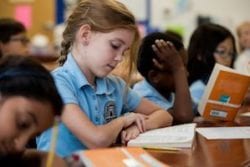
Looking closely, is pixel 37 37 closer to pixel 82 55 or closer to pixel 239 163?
pixel 82 55

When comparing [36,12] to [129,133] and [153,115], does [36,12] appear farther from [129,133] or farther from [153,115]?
[129,133]

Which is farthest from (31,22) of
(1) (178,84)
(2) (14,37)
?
(1) (178,84)

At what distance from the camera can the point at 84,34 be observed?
1290 mm

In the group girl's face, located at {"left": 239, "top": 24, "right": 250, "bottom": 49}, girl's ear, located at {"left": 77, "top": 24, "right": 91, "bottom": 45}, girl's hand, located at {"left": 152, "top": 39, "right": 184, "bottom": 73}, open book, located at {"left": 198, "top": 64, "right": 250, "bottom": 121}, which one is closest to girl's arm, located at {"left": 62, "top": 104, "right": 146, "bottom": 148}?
girl's ear, located at {"left": 77, "top": 24, "right": 91, "bottom": 45}

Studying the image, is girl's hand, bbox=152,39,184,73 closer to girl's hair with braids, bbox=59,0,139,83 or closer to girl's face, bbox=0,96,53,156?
girl's hair with braids, bbox=59,0,139,83

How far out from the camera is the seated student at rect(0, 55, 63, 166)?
2.07 ft

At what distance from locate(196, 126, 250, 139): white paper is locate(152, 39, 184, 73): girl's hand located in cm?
37

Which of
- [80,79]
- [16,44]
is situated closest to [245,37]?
[16,44]

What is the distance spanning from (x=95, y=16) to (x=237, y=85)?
0.49 meters

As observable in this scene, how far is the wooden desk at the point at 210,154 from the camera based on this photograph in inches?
36.5

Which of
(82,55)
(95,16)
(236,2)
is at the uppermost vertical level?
(95,16)

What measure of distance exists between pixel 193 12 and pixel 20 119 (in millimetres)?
3959

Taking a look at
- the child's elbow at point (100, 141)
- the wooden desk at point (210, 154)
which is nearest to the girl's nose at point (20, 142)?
the wooden desk at point (210, 154)

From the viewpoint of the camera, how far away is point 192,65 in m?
2.11
